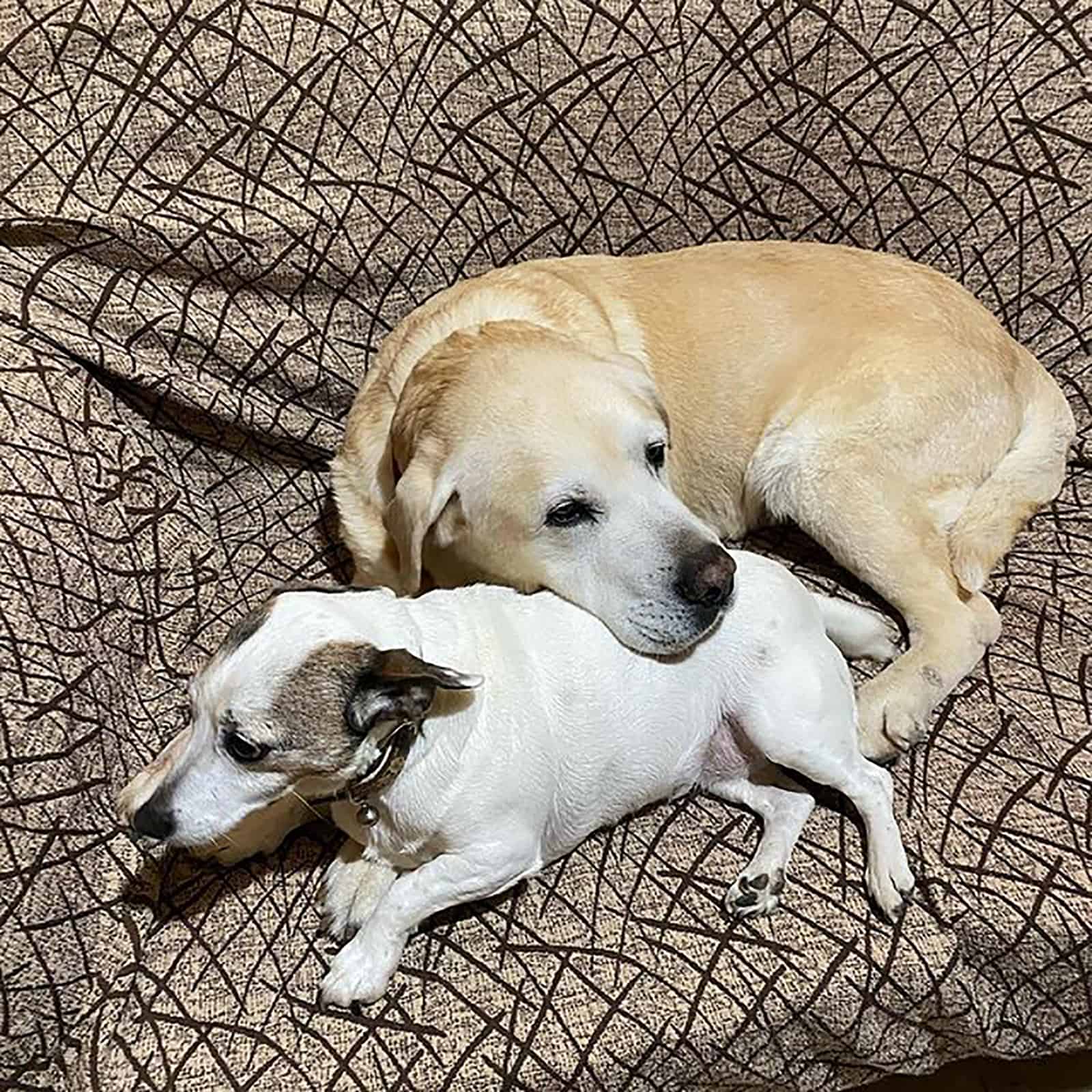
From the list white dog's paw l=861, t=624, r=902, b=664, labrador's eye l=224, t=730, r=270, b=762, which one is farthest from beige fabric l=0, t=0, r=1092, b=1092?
labrador's eye l=224, t=730, r=270, b=762

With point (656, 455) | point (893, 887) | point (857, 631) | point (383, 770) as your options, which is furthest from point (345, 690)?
point (857, 631)

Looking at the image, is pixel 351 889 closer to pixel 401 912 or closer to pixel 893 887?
pixel 401 912

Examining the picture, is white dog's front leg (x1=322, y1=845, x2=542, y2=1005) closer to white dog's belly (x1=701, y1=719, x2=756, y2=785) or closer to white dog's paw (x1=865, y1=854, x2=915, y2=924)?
white dog's belly (x1=701, y1=719, x2=756, y2=785)

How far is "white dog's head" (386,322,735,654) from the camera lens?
185cm

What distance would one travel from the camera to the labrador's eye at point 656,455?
1946 mm

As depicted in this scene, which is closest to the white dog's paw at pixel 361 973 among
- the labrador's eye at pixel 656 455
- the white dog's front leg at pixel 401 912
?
the white dog's front leg at pixel 401 912

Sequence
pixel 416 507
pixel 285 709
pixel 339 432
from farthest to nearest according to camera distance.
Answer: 1. pixel 339 432
2. pixel 416 507
3. pixel 285 709

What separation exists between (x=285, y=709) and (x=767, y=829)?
77 centimetres

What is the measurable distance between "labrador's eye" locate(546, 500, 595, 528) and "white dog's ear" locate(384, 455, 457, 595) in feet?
0.51

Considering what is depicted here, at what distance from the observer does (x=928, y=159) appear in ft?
8.07

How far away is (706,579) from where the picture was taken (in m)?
1.82

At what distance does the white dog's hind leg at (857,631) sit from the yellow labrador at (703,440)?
0.05 meters

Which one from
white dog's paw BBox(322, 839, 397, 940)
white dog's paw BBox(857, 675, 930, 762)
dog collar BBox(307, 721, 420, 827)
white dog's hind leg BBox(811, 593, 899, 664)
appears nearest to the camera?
dog collar BBox(307, 721, 420, 827)

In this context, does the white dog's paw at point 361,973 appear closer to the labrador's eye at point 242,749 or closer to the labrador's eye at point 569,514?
the labrador's eye at point 242,749
